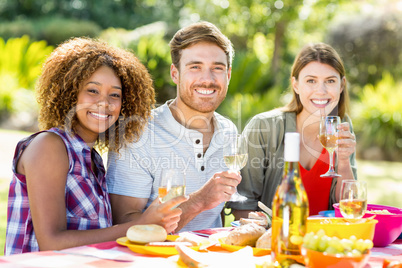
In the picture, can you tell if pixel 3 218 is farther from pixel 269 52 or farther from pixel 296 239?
pixel 269 52

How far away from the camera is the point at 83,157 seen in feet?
8.93

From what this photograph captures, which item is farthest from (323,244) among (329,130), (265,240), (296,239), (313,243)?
(329,130)

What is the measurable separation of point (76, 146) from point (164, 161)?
0.86 m

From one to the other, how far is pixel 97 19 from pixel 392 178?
65.9ft

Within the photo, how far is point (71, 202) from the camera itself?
2648mm

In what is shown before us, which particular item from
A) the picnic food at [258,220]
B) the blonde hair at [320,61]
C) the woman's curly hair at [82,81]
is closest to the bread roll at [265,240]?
the picnic food at [258,220]

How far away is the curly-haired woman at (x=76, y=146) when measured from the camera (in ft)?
7.77

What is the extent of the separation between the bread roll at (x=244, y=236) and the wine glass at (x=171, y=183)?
300mm

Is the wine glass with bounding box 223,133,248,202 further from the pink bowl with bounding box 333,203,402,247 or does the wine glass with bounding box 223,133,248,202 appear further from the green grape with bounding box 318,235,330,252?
the green grape with bounding box 318,235,330,252

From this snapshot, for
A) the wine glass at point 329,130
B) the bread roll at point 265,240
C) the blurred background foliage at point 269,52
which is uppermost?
the blurred background foliage at point 269,52

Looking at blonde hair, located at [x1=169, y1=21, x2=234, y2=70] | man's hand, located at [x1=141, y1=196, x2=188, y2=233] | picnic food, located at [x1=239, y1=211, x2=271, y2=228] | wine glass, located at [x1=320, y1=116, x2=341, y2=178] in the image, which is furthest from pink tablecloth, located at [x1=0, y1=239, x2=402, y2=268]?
blonde hair, located at [x1=169, y1=21, x2=234, y2=70]

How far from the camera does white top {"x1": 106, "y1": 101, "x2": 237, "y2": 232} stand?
3191 millimetres

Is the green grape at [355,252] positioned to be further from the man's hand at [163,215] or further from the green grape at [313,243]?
the man's hand at [163,215]

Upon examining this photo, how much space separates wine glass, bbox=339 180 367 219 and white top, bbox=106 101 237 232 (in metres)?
1.47
